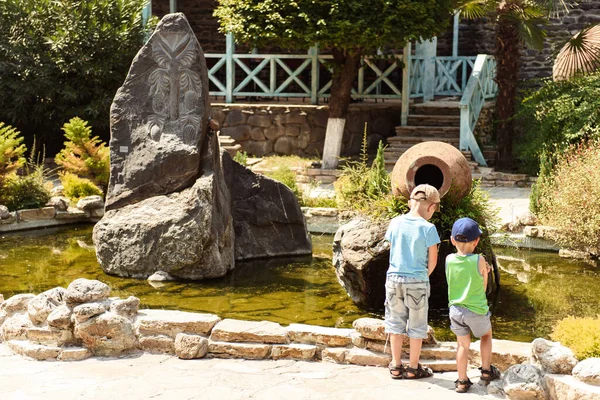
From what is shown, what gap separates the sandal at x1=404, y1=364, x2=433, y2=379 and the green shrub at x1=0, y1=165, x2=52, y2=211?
804 cm

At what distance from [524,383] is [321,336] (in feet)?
5.15

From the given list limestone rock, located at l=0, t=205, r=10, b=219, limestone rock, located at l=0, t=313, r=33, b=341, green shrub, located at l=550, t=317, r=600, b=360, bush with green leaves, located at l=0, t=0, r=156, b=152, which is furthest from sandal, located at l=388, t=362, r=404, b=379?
bush with green leaves, located at l=0, t=0, r=156, b=152

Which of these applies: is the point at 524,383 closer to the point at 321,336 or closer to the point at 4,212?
the point at 321,336

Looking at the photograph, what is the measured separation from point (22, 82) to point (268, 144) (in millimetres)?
4955

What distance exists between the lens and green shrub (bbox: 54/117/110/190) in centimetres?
1345

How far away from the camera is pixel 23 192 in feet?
41.1

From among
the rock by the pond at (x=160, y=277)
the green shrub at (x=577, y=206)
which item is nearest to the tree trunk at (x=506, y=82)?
the green shrub at (x=577, y=206)

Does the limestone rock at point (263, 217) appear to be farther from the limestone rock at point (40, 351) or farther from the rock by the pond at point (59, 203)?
the limestone rock at point (40, 351)

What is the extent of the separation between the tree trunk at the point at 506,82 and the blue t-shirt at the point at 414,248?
34.5 ft

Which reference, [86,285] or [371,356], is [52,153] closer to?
[86,285]

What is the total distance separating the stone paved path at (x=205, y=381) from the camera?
565cm

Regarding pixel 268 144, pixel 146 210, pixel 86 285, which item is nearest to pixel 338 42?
pixel 268 144

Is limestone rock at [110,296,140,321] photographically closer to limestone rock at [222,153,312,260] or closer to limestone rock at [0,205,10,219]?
limestone rock at [222,153,312,260]

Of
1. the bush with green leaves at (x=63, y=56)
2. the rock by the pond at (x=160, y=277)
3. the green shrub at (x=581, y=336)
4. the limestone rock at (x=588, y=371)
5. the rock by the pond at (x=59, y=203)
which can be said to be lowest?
the rock by the pond at (x=160, y=277)
